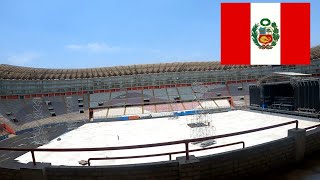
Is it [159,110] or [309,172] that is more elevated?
[309,172]

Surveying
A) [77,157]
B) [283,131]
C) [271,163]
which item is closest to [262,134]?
[283,131]

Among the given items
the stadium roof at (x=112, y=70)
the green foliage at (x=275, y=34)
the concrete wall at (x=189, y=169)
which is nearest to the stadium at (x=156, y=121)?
the concrete wall at (x=189, y=169)

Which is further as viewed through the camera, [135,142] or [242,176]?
[135,142]

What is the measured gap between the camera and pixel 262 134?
1956cm

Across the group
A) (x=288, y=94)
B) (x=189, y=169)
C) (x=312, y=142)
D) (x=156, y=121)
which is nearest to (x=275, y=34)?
(x=288, y=94)

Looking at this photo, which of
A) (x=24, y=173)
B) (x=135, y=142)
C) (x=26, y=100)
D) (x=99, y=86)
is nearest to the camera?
(x=24, y=173)

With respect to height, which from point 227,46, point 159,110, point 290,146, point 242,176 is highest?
point 227,46

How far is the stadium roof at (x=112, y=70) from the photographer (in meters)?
52.3

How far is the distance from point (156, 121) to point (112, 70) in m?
30.1

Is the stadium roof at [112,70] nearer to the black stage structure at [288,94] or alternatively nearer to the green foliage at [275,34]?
the black stage structure at [288,94]

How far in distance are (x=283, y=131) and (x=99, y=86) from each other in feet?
175

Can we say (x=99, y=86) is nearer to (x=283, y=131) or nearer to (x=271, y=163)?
(x=283, y=131)

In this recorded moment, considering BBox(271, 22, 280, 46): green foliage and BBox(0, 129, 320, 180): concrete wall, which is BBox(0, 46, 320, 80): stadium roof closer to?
BBox(271, 22, 280, 46): green foliage

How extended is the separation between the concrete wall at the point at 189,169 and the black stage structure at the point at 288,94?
62.3 ft
